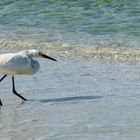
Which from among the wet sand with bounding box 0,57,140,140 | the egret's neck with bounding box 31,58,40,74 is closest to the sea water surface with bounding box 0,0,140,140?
the wet sand with bounding box 0,57,140,140

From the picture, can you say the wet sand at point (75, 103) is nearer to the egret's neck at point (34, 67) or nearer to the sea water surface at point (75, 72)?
the sea water surface at point (75, 72)

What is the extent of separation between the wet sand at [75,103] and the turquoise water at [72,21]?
→ 196 centimetres

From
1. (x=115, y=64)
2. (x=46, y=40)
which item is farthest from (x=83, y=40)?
(x=115, y=64)

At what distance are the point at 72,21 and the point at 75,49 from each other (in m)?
2.54

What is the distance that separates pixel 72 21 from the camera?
1345 cm

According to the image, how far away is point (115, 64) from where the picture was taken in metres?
9.62

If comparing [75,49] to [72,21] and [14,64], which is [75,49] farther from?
[14,64]

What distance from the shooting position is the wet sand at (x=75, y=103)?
254 inches

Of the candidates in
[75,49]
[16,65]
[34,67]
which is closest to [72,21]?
Answer: [75,49]

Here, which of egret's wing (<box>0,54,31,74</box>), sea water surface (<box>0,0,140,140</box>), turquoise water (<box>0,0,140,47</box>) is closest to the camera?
sea water surface (<box>0,0,140,140</box>)

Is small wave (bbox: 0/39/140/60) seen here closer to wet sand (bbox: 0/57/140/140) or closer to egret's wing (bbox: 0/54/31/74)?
wet sand (bbox: 0/57/140/140)

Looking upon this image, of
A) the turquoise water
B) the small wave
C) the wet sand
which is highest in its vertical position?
the wet sand

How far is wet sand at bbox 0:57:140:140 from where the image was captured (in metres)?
6.45

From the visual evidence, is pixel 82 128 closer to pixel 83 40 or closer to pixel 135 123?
pixel 135 123
